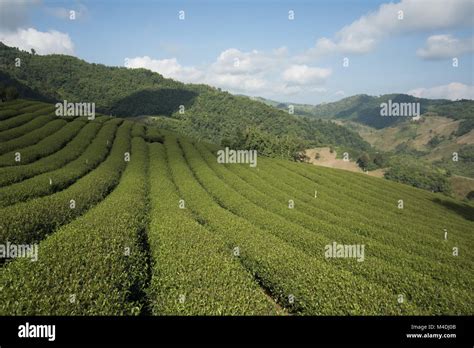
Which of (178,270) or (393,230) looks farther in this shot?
(393,230)

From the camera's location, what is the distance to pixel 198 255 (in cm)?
1366

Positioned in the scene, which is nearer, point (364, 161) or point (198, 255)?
point (198, 255)

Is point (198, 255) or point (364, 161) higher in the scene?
point (364, 161)

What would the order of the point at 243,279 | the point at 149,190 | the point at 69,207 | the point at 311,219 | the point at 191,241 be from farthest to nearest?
the point at 149,190 → the point at 311,219 → the point at 69,207 → the point at 191,241 → the point at 243,279

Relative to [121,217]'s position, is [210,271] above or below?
below

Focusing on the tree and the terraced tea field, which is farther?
the tree

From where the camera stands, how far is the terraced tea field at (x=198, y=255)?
10.0 metres

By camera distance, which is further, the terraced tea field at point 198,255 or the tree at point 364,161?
the tree at point 364,161

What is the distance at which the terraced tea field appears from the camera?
10047 millimetres
